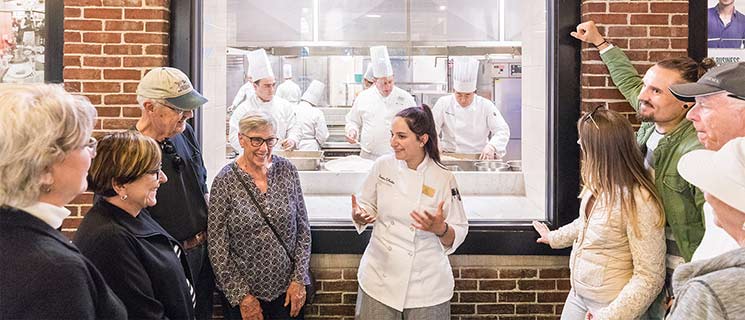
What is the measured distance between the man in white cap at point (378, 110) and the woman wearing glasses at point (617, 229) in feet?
10.6

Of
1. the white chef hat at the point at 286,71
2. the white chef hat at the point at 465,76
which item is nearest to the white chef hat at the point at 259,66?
the white chef hat at the point at 286,71

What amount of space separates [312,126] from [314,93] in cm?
59

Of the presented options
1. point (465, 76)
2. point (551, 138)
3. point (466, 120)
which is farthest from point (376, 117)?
point (551, 138)

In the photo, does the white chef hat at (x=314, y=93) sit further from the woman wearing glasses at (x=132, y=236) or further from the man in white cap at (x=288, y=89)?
the woman wearing glasses at (x=132, y=236)

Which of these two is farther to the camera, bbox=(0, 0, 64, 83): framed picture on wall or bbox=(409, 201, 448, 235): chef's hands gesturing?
bbox=(0, 0, 64, 83): framed picture on wall

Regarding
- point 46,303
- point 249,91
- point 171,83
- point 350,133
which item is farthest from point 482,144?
point 46,303

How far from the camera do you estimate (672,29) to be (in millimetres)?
3438

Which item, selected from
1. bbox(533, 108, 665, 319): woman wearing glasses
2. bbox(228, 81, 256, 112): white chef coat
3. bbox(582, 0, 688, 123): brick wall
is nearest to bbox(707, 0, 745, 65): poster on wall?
bbox(582, 0, 688, 123): brick wall

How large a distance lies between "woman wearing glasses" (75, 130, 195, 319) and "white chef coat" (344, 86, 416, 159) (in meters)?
3.73

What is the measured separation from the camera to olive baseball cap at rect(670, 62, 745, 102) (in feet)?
7.11

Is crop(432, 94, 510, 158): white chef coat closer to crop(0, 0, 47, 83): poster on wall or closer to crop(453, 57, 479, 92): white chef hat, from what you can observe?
crop(453, 57, 479, 92): white chef hat

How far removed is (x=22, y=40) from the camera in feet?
11.9

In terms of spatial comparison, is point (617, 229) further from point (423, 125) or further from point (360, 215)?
point (360, 215)

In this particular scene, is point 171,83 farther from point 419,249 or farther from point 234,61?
point 234,61
